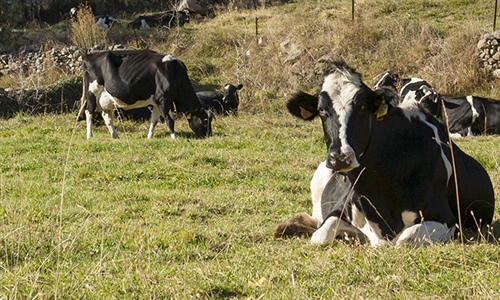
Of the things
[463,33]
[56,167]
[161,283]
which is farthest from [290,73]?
[161,283]

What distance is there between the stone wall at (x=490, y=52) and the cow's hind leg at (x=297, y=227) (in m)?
15.9

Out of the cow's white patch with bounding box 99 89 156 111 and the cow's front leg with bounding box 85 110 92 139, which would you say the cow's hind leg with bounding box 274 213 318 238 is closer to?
the cow's front leg with bounding box 85 110 92 139

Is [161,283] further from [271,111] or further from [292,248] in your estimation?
[271,111]

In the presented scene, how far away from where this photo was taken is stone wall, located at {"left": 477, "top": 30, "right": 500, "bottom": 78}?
22.7m

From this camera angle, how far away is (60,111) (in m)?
21.4

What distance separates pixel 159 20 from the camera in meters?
37.3

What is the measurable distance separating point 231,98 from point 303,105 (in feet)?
48.3

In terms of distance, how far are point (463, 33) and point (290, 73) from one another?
511 centimetres

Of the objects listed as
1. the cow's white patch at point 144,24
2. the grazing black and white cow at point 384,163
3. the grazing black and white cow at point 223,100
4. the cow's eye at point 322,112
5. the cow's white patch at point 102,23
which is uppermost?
the cow's eye at point 322,112

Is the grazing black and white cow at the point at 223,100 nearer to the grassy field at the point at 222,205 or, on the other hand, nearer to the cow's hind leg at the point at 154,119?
the grassy field at the point at 222,205

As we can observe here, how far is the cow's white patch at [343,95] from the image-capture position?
6.69 meters

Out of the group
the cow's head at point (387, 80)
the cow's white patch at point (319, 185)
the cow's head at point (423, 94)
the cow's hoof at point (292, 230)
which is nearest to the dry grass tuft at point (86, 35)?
the cow's head at point (387, 80)

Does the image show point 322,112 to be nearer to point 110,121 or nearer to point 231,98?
point 110,121

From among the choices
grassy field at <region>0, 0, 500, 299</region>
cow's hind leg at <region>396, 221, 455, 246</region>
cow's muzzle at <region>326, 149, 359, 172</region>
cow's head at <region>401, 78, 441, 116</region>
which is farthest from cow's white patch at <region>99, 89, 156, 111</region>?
cow's muzzle at <region>326, 149, 359, 172</region>
